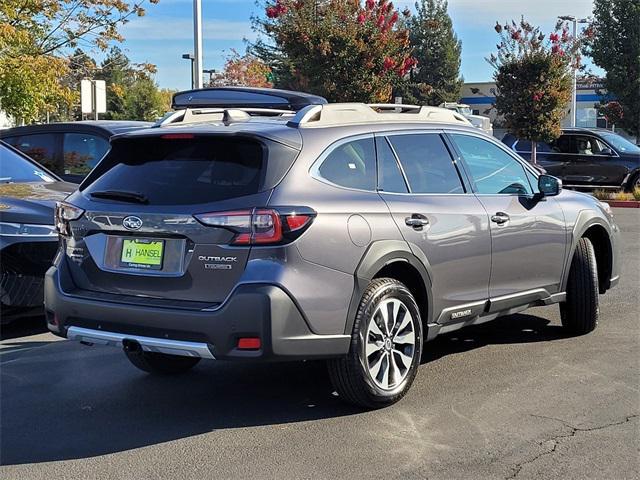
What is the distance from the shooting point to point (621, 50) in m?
31.4

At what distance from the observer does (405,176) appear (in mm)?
5199

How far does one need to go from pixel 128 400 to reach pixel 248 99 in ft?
11.2

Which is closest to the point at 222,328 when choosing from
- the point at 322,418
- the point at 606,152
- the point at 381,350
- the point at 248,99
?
the point at 322,418

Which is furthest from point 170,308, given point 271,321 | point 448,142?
point 448,142

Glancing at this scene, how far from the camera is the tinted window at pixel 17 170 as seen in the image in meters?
7.96

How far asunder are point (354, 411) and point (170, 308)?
1.29m

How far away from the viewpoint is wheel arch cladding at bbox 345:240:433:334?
4.55m

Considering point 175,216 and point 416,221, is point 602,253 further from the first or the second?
point 175,216

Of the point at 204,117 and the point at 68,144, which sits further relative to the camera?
the point at 68,144

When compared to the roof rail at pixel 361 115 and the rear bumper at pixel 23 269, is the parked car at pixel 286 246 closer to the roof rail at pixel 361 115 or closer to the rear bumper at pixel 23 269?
the roof rail at pixel 361 115

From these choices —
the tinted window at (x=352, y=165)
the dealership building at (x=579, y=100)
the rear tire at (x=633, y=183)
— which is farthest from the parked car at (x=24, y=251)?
the dealership building at (x=579, y=100)

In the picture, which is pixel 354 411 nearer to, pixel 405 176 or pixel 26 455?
pixel 405 176

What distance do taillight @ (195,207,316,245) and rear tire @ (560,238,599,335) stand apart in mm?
3124

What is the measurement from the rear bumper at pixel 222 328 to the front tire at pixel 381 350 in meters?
0.15
